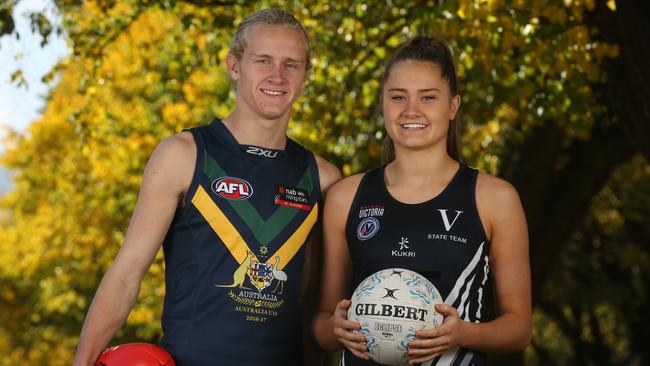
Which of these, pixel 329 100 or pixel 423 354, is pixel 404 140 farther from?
pixel 329 100

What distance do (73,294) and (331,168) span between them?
19711 millimetres

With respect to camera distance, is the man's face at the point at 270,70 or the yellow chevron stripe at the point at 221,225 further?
the man's face at the point at 270,70

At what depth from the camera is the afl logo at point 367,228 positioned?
430 cm

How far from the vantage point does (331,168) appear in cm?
489

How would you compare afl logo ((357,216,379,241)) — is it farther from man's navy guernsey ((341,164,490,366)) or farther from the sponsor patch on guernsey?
the sponsor patch on guernsey

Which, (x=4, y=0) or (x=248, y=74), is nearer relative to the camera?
(x=248, y=74)

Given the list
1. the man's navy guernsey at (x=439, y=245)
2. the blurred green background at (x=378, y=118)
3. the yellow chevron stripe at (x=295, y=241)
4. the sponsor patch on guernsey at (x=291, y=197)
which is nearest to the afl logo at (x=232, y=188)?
the sponsor patch on guernsey at (x=291, y=197)

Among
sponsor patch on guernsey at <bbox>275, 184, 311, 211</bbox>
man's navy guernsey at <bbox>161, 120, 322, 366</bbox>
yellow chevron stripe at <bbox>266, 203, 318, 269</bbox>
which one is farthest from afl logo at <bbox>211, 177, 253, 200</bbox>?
yellow chevron stripe at <bbox>266, 203, 318, 269</bbox>

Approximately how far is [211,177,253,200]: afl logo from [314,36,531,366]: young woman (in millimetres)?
394

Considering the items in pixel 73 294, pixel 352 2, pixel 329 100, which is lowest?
pixel 73 294

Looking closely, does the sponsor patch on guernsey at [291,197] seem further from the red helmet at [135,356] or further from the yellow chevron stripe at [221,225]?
the red helmet at [135,356]

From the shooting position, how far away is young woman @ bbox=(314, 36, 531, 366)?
4.12 m

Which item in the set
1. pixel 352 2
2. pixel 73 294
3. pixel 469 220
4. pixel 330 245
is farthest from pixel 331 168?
pixel 73 294

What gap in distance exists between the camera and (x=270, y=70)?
181 inches
